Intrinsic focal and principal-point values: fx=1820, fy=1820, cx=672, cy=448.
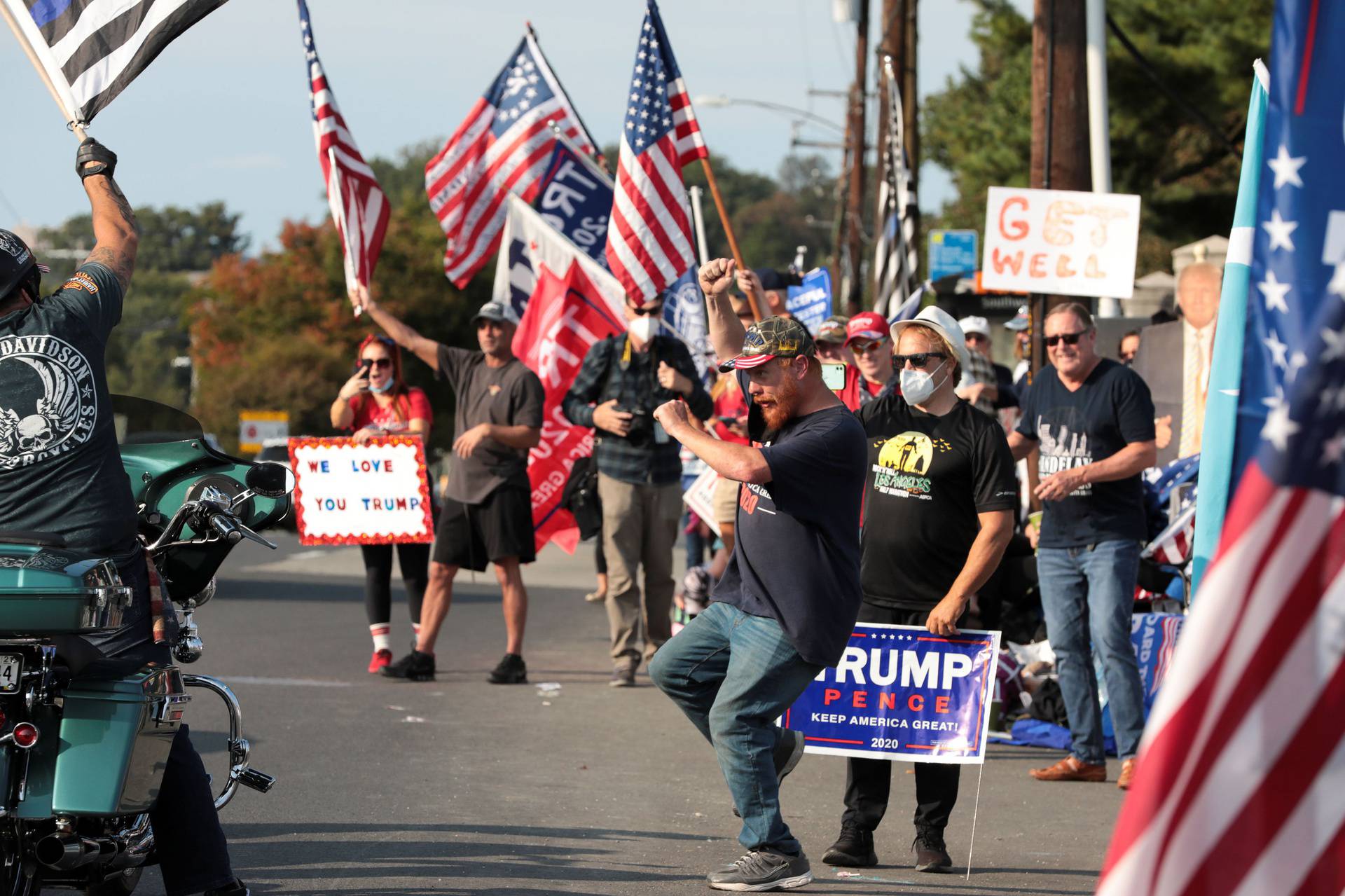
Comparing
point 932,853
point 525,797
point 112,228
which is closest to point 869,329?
point 525,797

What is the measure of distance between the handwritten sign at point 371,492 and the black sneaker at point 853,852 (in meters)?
4.85

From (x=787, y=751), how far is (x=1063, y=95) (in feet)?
24.1

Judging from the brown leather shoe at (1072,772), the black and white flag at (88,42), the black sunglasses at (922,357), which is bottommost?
the brown leather shoe at (1072,772)

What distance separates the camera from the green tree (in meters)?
30.2

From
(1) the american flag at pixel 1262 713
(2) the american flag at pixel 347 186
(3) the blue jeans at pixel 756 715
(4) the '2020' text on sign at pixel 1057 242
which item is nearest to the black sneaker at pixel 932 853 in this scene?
(3) the blue jeans at pixel 756 715

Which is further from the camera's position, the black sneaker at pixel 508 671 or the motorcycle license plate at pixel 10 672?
the black sneaker at pixel 508 671

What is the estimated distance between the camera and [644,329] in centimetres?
1081

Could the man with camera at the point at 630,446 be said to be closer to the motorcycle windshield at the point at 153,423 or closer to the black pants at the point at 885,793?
the black pants at the point at 885,793

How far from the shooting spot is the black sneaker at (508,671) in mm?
10938

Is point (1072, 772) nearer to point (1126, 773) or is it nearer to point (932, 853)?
point (1126, 773)

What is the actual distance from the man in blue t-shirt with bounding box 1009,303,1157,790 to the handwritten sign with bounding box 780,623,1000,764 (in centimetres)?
184

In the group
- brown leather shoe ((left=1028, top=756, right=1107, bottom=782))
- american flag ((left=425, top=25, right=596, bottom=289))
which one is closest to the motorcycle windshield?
brown leather shoe ((left=1028, top=756, right=1107, bottom=782))

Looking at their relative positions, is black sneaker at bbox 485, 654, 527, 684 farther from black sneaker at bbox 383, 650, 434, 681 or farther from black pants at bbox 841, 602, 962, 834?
black pants at bbox 841, 602, 962, 834

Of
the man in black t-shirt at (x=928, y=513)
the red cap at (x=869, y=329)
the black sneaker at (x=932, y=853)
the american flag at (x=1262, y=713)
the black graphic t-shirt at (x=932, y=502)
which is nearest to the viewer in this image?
the american flag at (x=1262, y=713)
